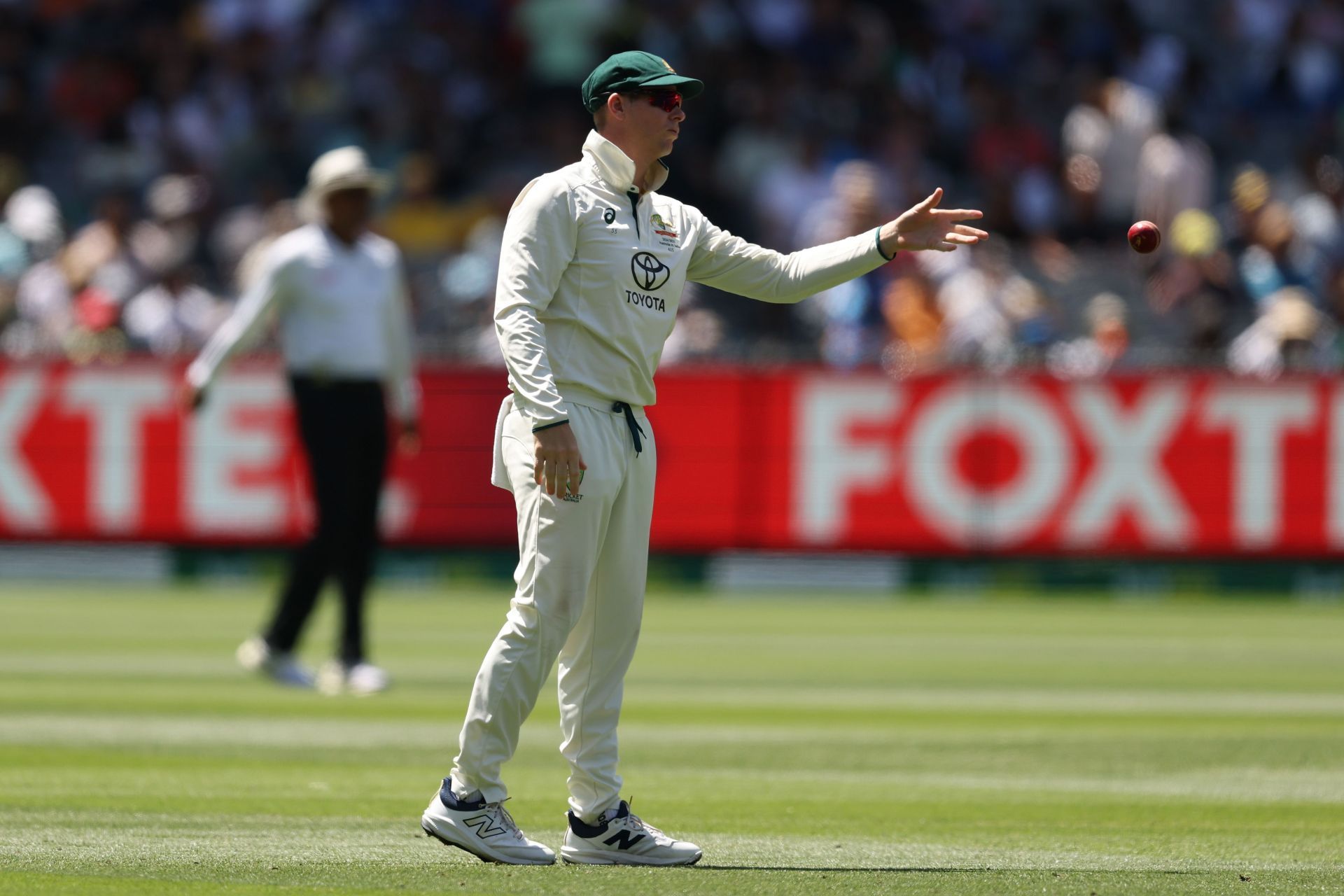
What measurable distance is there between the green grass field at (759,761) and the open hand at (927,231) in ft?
5.89

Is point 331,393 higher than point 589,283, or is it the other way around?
point 589,283

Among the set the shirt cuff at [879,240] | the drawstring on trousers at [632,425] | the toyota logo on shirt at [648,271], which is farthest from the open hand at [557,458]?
the shirt cuff at [879,240]

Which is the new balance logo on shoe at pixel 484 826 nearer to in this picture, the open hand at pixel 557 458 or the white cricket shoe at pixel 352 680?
the open hand at pixel 557 458

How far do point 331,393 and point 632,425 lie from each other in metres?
5.63

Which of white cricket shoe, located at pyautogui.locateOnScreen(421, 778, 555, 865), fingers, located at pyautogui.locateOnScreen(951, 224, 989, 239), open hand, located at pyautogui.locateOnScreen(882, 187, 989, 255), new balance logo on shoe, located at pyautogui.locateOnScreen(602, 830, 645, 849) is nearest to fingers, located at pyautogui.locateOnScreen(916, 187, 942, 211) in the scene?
open hand, located at pyautogui.locateOnScreen(882, 187, 989, 255)

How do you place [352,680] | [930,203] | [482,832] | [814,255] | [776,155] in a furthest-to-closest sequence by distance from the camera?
[776,155] → [352,680] → [814,255] → [930,203] → [482,832]

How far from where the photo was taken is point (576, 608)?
21.1ft

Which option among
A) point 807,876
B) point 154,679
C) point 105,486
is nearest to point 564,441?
point 807,876

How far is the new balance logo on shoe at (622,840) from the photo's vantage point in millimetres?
6473

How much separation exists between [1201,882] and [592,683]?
70.3 inches

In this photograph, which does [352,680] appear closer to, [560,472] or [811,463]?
[560,472]

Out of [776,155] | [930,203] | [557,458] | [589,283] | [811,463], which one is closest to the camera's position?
[557,458]

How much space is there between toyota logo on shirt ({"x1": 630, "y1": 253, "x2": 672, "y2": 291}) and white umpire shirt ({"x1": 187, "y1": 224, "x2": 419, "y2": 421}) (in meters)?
5.51

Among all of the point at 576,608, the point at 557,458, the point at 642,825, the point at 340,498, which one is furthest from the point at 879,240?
the point at 340,498
